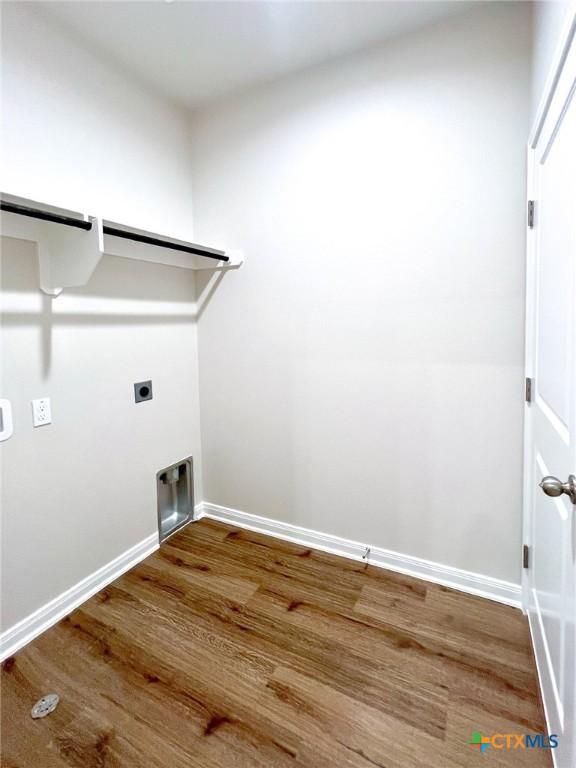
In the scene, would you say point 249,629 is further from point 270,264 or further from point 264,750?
point 270,264

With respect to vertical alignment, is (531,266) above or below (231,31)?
below

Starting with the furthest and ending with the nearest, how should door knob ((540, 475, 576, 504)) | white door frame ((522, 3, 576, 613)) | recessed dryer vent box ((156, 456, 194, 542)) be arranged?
recessed dryer vent box ((156, 456, 194, 542)), white door frame ((522, 3, 576, 613)), door knob ((540, 475, 576, 504))

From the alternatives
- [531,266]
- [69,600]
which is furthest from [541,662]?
[69,600]

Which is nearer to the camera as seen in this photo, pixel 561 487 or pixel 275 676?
pixel 561 487

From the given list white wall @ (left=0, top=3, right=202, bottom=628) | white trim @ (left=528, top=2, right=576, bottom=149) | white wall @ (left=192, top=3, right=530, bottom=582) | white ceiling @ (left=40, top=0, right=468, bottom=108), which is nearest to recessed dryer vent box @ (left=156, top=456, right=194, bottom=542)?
white wall @ (left=0, top=3, right=202, bottom=628)

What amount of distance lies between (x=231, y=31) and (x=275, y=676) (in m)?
2.68

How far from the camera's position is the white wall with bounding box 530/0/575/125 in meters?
1.00

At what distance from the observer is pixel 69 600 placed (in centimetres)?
175

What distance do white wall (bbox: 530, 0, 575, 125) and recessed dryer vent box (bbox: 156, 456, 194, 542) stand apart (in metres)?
2.41

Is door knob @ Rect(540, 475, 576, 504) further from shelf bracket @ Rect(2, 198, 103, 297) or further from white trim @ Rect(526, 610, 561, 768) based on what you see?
shelf bracket @ Rect(2, 198, 103, 297)

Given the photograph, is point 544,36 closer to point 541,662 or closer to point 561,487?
point 561,487

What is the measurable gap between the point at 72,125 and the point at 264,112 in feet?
3.21

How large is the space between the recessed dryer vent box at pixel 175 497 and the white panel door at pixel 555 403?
6.20ft

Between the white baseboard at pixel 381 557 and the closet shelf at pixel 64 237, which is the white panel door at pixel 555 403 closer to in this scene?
the white baseboard at pixel 381 557
